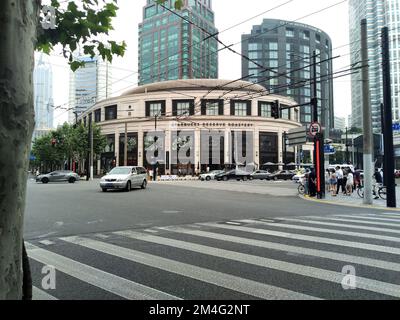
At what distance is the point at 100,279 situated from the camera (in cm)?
422

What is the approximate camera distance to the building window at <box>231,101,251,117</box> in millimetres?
61906

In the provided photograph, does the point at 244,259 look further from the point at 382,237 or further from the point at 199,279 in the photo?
the point at 382,237

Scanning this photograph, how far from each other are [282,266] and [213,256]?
1.15m

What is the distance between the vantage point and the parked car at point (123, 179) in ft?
65.9

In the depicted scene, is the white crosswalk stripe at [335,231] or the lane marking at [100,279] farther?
the white crosswalk stripe at [335,231]

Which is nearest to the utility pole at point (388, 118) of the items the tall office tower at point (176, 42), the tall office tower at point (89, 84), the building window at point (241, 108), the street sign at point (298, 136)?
the street sign at point (298, 136)

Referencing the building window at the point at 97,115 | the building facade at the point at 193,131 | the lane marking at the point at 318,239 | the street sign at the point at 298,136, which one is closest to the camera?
the lane marking at the point at 318,239

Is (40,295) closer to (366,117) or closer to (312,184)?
(366,117)

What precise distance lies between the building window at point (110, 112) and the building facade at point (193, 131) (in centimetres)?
185

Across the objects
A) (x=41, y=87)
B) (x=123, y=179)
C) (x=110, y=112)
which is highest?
(x=110, y=112)

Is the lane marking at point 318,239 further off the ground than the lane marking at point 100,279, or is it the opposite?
the lane marking at point 100,279

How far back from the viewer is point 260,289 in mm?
3836

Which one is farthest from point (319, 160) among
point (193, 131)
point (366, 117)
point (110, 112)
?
point (110, 112)

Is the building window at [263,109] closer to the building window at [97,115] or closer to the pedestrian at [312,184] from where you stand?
the building window at [97,115]
